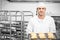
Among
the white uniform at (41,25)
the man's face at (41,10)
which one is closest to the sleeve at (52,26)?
the white uniform at (41,25)

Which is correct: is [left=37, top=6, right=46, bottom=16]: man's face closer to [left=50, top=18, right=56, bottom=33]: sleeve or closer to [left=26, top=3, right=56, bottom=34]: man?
[left=26, top=3, right=56, bottom=34]: man

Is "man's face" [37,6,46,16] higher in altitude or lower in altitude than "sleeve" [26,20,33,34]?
higher

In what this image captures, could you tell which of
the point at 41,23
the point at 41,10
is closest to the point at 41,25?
the point at 41,23

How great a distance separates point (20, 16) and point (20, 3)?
0.11 meters

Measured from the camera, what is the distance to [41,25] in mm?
1261

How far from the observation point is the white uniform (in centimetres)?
125

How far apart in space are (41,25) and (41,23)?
17mm

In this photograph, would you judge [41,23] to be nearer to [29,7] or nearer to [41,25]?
[41,25]

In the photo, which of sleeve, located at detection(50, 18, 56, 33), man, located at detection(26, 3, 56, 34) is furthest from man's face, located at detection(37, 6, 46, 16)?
sleeve, located at detection(50, 18, 56, 33)

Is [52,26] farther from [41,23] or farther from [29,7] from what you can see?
[29,7]

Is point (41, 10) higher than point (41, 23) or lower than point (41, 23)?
higher

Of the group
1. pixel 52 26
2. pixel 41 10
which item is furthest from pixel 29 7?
pixel 52 26

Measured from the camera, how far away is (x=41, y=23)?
127 cm

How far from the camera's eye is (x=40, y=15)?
4.12 feet
